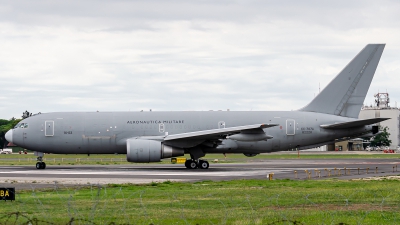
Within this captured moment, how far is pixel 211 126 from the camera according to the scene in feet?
149

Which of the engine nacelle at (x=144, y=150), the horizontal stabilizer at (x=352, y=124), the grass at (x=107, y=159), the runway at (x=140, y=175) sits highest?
the horizontal stabilizer at (x=352, y=124)

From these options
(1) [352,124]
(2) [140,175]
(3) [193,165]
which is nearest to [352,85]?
(1) [352,124]

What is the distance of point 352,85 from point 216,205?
2961 centimetres

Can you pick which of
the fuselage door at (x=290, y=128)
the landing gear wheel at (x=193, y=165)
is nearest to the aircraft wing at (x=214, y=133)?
the landing gear wheel at (x=193, y=165)

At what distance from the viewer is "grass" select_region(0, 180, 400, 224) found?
16.3 meters

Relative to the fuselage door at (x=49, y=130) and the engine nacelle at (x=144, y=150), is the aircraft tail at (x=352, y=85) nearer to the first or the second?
the engine nacelle at (x=144, y=150)

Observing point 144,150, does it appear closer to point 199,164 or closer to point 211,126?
point 199,164

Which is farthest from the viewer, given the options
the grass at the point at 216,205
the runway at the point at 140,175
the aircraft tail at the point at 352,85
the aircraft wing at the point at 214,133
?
the aircraft tail at the point at 352,85

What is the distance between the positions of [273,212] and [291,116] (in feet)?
93.9

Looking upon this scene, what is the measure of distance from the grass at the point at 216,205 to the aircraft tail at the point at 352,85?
767 inches

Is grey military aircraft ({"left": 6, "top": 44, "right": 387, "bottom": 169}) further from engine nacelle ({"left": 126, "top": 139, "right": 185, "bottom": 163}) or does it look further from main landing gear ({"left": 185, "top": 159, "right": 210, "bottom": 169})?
engine nacelle ({"left": 126, "top": 139, "right": 185, "bottom": 163})

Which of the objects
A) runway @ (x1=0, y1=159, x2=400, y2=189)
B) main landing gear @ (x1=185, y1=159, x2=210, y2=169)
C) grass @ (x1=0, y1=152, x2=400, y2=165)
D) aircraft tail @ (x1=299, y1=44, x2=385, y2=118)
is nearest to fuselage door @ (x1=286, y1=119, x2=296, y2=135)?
aircraft tail @ (x1=299, y1=44, x2=385, y2=118)

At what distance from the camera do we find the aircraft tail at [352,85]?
153ft

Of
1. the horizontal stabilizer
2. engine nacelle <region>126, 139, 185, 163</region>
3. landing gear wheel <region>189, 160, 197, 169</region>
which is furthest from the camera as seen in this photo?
landing gear wheel <region>189, 160, 197, 169</region>
